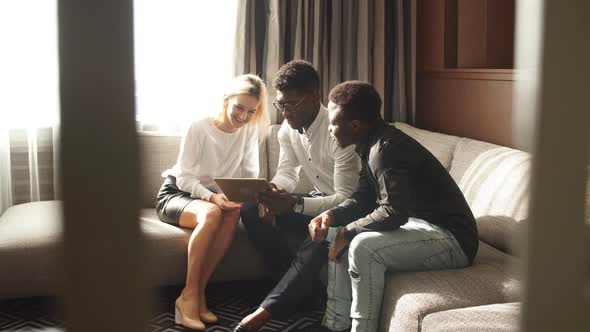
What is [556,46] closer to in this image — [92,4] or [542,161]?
[542,161]

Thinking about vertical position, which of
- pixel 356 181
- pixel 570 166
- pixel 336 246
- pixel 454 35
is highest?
pixel 454 35

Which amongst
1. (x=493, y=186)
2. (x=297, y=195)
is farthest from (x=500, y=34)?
(x=297, y=195)

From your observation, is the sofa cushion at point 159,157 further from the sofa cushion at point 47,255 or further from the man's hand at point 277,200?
the man's hand at point 277,200

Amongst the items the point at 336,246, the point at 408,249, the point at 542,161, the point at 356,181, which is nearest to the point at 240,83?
the point at 356,181

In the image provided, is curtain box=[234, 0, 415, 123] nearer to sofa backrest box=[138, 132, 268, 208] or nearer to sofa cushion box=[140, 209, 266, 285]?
sofa backrest box=[138, 132, 268, 208]

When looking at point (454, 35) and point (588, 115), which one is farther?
point (454, 35)

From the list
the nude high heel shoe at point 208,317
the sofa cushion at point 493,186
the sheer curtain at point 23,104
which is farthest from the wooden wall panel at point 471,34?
the sheer curtain at point 23,104

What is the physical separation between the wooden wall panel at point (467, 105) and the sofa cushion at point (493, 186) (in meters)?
0.29

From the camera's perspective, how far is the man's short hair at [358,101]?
2.46m

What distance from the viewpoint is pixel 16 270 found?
9.56ft

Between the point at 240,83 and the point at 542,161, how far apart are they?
274 centimetres

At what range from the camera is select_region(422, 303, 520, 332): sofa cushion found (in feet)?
6.06

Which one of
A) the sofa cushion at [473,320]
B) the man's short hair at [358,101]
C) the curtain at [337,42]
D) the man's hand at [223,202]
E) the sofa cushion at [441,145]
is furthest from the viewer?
the curtain at [337,42]

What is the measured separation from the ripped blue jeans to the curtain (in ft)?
5.81
